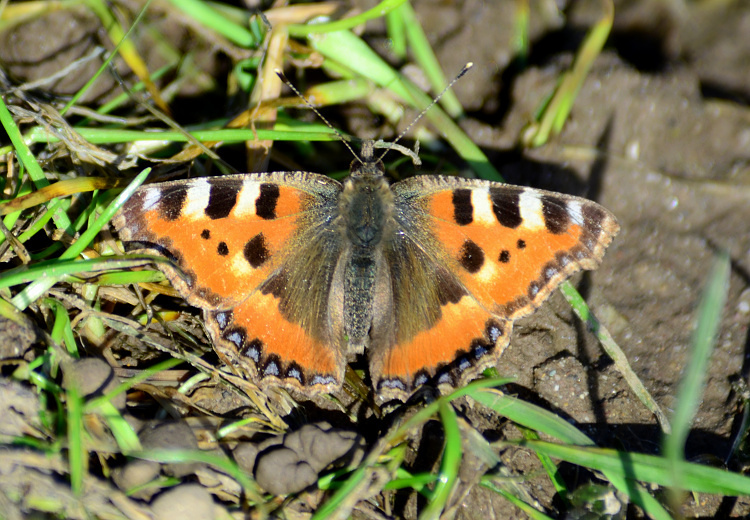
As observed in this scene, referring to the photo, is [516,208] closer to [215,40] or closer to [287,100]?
[287,100]

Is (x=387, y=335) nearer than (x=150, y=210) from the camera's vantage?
No

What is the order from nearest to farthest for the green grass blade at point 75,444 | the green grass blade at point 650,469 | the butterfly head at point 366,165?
the green grass blade at point 75,444 < the green grass blade at point 650,469 < the butterfly head at point 366,165

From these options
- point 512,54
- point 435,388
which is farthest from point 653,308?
point 512,54

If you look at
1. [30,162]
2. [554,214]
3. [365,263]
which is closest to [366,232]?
[365,263]

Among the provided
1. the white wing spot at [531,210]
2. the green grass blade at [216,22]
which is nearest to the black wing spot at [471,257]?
the white wing spot at [531,210]

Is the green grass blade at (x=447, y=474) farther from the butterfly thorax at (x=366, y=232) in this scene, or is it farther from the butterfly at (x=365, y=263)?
the butterfly thorax at (x=366, y=232)

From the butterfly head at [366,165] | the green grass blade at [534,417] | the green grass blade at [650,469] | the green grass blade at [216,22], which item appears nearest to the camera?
the green grass blade at [650,469]
